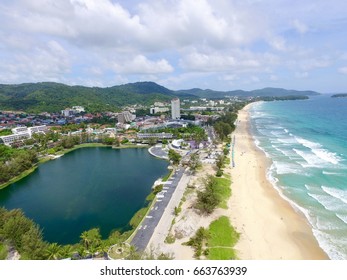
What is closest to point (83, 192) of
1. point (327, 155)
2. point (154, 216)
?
point (154, 216)

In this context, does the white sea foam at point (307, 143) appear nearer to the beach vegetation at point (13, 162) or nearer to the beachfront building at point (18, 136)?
the beach vegetation at point (13, 162)

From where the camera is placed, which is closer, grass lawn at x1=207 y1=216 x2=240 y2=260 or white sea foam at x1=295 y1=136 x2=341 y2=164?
grass lawn at x1=207 y1=216 x2=240 y2=260

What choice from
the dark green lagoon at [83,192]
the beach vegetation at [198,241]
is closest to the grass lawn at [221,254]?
the beach vegetation at [198,241]

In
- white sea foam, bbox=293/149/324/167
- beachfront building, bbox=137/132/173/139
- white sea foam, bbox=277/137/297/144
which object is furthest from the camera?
beachfront building, bbox=137/132/173/139

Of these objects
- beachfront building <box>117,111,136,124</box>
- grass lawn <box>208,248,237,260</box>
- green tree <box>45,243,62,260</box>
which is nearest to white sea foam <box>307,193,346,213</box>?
grass lawn <box>208,248,237,260</box>

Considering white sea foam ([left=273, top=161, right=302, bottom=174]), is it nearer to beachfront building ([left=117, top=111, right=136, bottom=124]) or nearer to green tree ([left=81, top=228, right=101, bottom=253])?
green tree ([left=81, top=228, right=101, bottom=253])
